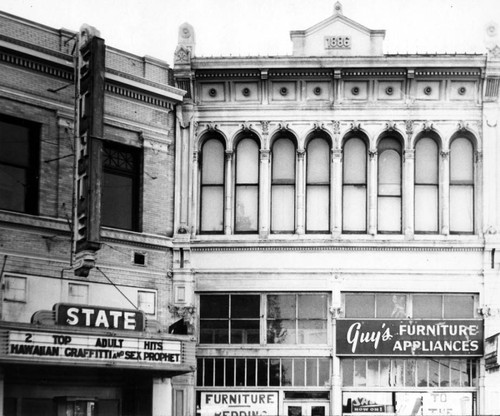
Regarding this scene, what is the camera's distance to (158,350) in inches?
977

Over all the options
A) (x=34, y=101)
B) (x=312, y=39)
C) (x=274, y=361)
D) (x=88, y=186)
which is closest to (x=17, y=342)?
(x=88, y=186)

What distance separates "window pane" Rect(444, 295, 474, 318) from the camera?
→ 28469 millimetres

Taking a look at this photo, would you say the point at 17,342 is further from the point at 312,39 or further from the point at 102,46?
the point at 312,39

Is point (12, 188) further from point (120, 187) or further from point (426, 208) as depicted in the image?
point (426, 208)

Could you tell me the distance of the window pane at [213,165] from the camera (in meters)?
29.4

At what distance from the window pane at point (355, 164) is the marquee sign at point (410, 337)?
156 inches

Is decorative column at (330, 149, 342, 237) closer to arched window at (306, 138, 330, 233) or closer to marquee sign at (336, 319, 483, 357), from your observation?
arched window at (306, 138, 330, 233)

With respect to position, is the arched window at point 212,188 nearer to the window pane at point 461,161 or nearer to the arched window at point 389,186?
the arched window at point 389,186

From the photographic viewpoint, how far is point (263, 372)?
92.4ft

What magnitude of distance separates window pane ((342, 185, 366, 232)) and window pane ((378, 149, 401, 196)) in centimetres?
56

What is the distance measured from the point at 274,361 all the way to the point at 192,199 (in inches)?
196

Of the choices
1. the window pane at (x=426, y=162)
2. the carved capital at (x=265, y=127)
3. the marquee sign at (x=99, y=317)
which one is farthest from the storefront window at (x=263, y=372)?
the carved capital at (x=265, y=127)

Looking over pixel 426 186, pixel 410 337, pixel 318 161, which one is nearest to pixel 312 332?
pixel 410 337

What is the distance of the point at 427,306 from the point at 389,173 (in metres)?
3.83
